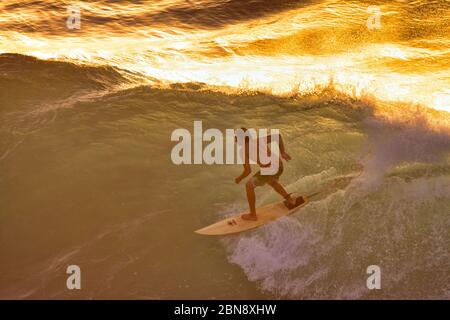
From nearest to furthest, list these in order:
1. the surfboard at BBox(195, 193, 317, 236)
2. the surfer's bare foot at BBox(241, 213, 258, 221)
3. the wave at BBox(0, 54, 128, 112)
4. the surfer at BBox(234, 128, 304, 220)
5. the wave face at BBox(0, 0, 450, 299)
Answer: the wave face at BBox(0, 0, 450, 299), the surfer at BBox(234, 128, 304, 220), the surfboard at BBox(195, 193, 317, 236), the surfer's bare foot at BBox(241, 213, 258, 221), the wave at BBox(0, 54, 128, 112)

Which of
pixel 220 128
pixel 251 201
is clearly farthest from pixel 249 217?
pixel 220 128

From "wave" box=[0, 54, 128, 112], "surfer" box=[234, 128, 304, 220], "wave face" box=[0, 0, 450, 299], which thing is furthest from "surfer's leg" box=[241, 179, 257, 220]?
"wave" box=[0, 54, 128, 112]

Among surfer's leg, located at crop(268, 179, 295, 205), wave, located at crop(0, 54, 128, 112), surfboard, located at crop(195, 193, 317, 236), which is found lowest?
surfboard, located at crop(195, 193, 317, 236)

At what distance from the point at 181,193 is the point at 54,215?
234 cm

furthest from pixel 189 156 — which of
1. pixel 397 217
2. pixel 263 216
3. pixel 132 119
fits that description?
pixel 397 217

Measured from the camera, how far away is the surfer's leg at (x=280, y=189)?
27.7 feet

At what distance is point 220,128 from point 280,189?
3.75m

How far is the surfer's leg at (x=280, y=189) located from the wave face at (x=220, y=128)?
41 centimetres

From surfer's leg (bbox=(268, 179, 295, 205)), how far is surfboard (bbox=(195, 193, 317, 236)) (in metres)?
0.17

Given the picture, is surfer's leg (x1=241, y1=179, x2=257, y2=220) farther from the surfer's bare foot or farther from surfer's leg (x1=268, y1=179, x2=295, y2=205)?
surfer's leg (x1=268, y1=179, x2=295, y2=205)

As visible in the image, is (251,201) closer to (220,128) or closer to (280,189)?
(280,189)

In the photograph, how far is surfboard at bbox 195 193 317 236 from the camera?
27.5ft

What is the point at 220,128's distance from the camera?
11.9 meters
